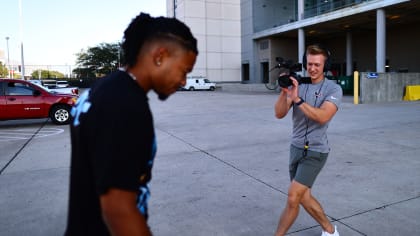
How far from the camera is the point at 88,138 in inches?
49.4

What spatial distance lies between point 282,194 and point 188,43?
3.71 meters

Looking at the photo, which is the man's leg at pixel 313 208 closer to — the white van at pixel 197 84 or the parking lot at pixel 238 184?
the parking lot at pixel 238 184

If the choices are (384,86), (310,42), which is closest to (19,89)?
(384,86)

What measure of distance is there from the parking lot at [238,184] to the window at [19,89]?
2893 millimetres

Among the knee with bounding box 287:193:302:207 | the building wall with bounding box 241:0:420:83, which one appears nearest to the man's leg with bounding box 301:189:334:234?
the knee with bounding box 287:193:302:207

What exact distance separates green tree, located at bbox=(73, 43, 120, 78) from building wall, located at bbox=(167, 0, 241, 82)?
23705 mm

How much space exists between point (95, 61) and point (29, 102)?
2500 inches

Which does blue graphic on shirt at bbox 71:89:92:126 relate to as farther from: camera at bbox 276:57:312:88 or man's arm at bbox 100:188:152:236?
camera at bbox 276:57:312:88

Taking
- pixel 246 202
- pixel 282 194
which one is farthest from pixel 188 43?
pixel 282 194

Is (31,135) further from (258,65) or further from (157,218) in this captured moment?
(258,65)

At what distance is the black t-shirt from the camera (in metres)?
1.18

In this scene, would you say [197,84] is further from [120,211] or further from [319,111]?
[120,211]

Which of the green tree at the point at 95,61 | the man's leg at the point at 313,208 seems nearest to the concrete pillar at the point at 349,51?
the man's leg at the point at 313,208

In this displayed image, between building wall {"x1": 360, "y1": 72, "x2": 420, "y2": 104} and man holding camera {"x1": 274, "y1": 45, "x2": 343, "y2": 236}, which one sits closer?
man holding camera {"x1": 274, "y1": 45, "x2": 343, "y2": 236}
